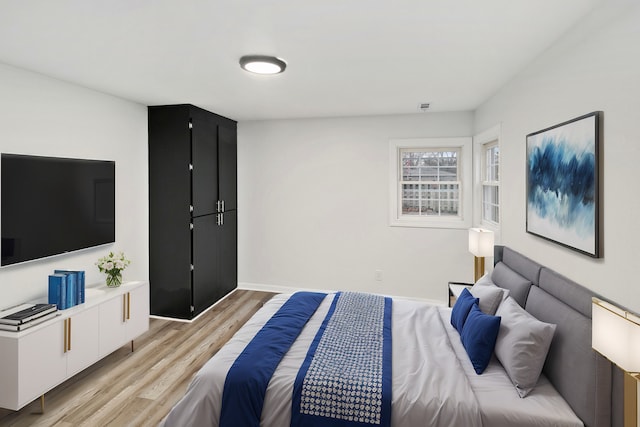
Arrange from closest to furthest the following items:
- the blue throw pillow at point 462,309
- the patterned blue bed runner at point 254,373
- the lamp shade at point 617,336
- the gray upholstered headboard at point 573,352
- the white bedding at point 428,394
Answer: the lamp shade at point 617,336 < the gray upholstered headboard at point 573,352 < the white bedding at point 428,394 < the patterned blue bed runner at point 254,373 < the blue throw pillow at point 462,309

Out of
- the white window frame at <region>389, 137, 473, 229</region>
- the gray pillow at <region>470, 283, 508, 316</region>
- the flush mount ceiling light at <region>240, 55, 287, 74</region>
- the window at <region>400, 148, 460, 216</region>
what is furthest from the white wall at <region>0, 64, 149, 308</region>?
the gray pillow at <region>470, 283, 508, 316</region>

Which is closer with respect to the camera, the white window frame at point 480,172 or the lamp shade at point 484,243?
the lamp shade at point 484,243

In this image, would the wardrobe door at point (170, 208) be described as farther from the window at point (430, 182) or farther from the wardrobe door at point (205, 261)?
the window at point (430, 182)

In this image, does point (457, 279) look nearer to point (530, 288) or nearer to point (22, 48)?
point (530, 288)

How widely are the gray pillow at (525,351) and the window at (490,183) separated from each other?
2.10m

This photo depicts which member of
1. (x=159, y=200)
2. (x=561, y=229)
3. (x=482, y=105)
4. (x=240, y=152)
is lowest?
(x=561, y=229)

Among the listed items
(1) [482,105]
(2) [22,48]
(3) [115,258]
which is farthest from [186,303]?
(1) [482,105]

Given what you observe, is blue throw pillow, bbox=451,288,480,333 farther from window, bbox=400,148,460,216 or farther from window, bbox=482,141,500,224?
window, bbox=400,148,460,216

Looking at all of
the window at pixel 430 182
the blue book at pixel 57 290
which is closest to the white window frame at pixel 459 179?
the window at pixel 430 182

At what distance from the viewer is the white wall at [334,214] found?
15.6 ft

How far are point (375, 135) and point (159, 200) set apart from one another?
2.84m

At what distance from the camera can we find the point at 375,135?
192 inches

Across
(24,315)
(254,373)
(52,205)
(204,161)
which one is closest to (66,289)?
(24,315)

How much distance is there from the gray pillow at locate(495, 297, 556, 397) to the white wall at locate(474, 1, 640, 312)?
370mm
